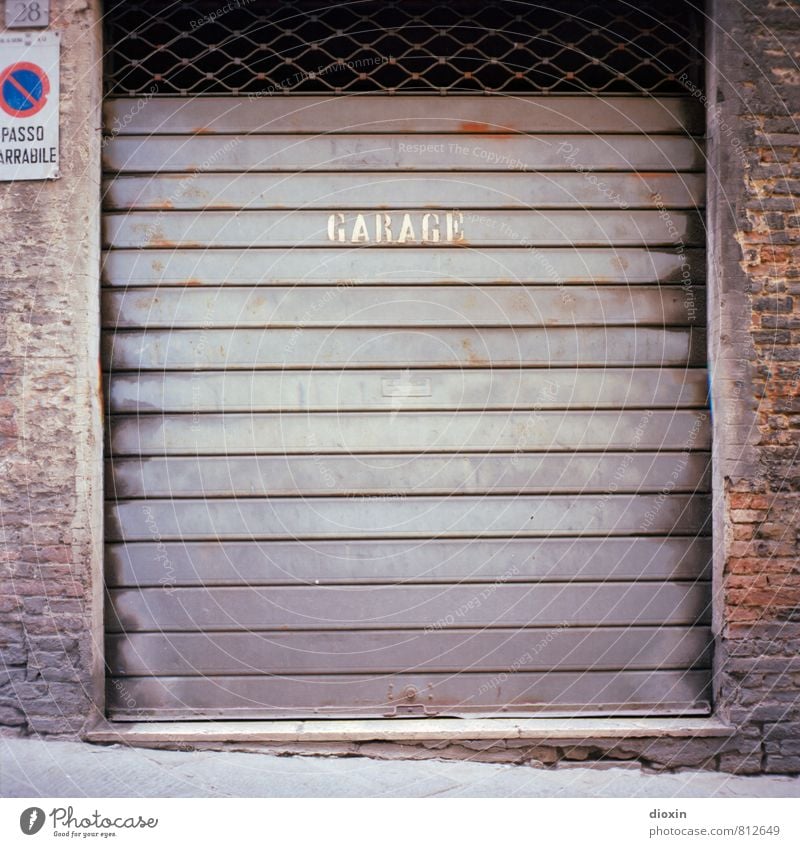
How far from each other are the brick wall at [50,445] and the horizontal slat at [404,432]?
28cm

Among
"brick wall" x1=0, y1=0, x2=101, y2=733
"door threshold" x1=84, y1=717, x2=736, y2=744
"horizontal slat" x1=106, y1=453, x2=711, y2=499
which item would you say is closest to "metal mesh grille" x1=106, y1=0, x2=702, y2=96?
"brick wall" x1=0, y1=0, x2=101, y2=733

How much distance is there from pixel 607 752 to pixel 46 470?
264cm

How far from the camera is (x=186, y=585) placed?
3.50 metres

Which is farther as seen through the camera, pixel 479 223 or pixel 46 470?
pixel 479 223

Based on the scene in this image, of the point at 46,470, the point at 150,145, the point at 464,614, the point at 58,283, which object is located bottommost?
the point at 464,614

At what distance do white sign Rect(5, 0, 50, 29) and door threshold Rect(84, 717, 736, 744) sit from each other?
299cm

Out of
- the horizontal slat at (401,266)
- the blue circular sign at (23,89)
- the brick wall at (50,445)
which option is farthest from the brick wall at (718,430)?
the horizontal slat at (401,266)

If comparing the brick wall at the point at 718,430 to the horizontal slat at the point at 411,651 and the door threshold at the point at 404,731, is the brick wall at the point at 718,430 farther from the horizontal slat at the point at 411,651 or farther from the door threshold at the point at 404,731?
the horizontal slat at the point at 411,651

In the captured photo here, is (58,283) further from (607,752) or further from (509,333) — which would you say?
(607,752)

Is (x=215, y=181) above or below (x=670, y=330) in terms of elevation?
above

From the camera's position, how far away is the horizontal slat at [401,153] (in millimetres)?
3543

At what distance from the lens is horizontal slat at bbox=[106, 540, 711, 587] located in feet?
11.5

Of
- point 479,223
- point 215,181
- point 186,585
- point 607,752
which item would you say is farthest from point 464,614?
point 215,181

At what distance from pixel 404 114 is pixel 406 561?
199cm
